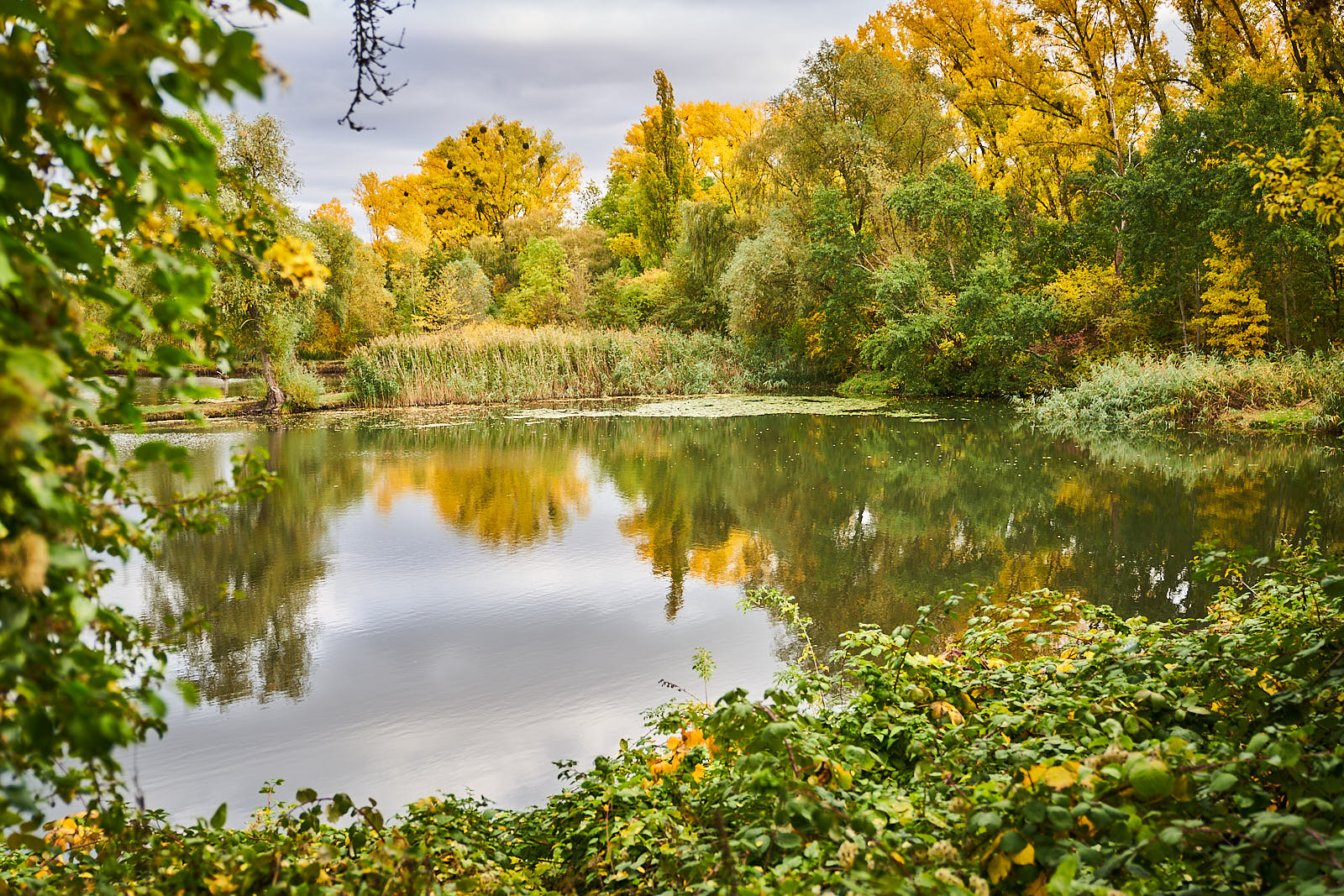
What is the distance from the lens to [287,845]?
1712mm

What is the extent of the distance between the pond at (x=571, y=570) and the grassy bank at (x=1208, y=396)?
1229mm

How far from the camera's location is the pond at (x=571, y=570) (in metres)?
3.71

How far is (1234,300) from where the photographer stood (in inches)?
610

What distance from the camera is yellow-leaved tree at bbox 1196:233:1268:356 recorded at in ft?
49.7

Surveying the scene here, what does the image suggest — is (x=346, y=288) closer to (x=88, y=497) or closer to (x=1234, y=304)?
(x=1234, y=304)

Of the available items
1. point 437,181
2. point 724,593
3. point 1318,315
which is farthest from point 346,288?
point 1318,315

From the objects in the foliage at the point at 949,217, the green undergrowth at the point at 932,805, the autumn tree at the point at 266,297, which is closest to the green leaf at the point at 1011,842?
the green undergrowth at the point at 932,805

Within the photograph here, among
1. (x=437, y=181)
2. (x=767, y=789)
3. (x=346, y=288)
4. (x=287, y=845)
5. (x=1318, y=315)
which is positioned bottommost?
(x=287, y=845)

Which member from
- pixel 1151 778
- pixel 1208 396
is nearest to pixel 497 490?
pixel 1151 778

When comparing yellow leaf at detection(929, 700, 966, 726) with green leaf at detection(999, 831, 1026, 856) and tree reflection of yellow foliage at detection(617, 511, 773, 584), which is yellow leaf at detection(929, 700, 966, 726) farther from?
tree reflection of yellow foliage at detection(617, 511, 773, 584)

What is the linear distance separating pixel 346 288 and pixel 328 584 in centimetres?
2043

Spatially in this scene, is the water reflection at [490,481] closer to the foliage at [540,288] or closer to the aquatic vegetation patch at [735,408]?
the aquatic vegetation patch at [735,408]

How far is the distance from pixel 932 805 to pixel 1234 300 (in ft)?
57.7

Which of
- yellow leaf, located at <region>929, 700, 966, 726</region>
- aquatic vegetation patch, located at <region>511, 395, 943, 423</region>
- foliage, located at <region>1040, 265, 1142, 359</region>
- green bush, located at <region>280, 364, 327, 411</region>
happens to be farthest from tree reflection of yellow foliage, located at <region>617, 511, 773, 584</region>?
green bush, located at <region>280, 364, 327, 411</region>
